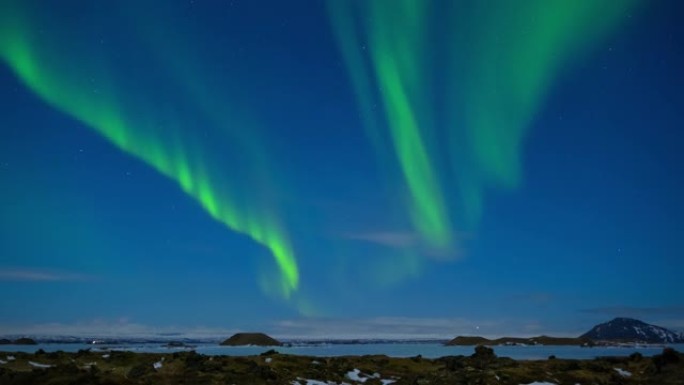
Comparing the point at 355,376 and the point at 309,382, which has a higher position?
the point at 355,376

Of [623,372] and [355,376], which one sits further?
[623,372]

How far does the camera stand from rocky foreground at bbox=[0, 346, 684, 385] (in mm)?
52459

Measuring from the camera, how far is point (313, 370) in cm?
6238

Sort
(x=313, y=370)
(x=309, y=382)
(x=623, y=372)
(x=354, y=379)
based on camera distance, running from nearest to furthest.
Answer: (x=309, y=382), (x=354, y=379), (x=313, y=370), (x=623, y=372)

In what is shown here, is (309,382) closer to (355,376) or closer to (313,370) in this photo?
(313,370)

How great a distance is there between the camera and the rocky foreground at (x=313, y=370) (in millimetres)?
52459

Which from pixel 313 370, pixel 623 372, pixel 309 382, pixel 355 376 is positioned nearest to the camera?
pixel 309 382

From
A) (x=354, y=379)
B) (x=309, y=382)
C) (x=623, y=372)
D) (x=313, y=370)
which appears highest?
(x=623, y=372)

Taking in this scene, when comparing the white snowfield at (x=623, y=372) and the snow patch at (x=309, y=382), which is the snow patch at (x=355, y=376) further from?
the white snowfield at (x=623, y=372)

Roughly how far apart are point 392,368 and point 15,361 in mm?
42772

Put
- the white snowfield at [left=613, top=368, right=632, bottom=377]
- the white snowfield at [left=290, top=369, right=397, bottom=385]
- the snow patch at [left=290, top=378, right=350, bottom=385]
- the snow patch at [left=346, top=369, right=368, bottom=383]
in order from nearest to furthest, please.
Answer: the snow patch at [left=290, top=378, right=350, bottom=385], the white snowfield at [left=290, top=369, right=397, bottom=385], the snow patch at [left=346, top=369, right=368, bottom=383], the white snowfield at [left=613, top=368, right=632, bottom=377]

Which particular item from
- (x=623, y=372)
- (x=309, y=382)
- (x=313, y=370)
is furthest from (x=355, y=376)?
(x=623, y=372)

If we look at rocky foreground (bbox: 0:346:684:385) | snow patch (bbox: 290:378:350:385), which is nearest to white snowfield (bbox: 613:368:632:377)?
rocky foreground (bbox: 0:346:684:385)

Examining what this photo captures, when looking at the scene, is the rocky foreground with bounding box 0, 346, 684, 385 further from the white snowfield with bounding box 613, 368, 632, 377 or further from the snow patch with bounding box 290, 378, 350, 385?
the white snowfield with bounding box 613, 368, 632, 377
